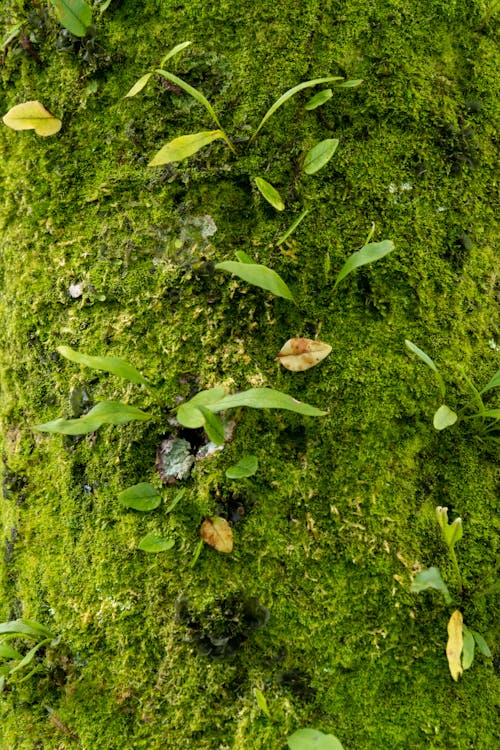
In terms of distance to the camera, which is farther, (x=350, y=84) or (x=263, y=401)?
(x=350, y=84)

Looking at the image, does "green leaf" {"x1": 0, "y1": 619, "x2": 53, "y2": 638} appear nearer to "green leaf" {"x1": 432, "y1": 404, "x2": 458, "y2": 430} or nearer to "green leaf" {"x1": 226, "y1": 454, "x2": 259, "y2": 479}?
"green leaf" {"x1": 226, "y1": 454, "x2": 259, "y2": 479}

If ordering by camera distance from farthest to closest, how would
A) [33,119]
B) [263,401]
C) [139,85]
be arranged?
[33,119] → [139,85] → [263,401]

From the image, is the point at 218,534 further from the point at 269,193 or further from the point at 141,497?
the point at 269,193

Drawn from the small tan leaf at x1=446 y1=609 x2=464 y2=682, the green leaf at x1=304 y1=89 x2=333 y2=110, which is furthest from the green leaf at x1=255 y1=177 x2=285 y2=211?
the small tan leaf at x1=446 y1=609 x2=464 y2=682

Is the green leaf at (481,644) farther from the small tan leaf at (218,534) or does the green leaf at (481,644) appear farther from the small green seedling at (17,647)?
the small green seedling at (17,647)

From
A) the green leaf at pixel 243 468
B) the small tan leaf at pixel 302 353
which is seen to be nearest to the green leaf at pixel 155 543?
the green leaf at pixel 243 468

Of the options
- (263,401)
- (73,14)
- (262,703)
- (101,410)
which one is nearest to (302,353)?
(263,401)
